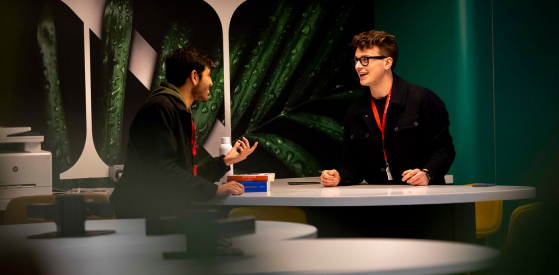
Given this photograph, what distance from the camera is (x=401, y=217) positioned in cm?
158

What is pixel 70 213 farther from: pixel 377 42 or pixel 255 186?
pixel 377 42

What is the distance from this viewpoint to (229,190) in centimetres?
150

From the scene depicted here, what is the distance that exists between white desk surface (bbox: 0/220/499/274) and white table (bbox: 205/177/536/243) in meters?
0.97

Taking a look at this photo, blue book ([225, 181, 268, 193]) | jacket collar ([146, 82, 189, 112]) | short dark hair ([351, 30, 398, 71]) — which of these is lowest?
blue book ([225, 181, 268, 193])

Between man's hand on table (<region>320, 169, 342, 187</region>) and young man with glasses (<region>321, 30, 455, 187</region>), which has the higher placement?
young man with glasses (<region>321, 30, 455, 187</region>)

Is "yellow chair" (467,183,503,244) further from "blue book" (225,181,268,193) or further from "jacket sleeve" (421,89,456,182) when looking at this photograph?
"blue book" (225,181,268,193)

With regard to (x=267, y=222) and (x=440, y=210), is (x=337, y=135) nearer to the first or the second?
(x=440, y=210)

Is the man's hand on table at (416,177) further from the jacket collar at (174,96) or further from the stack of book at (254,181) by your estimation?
the jacket collar at (174,96)

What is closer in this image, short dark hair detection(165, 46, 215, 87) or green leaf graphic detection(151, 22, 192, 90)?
short dark hair detection(165, 46, 215, 87)

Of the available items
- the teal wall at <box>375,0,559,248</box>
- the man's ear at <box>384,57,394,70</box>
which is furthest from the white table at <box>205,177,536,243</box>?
the teal wall at <box>375,0,559,248</box>

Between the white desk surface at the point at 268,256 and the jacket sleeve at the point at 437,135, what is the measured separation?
156 cm

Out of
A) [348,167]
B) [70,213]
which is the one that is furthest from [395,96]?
[70,213]

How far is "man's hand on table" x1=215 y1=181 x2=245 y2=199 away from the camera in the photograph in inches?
58.1

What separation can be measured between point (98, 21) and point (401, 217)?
83.8 inches
